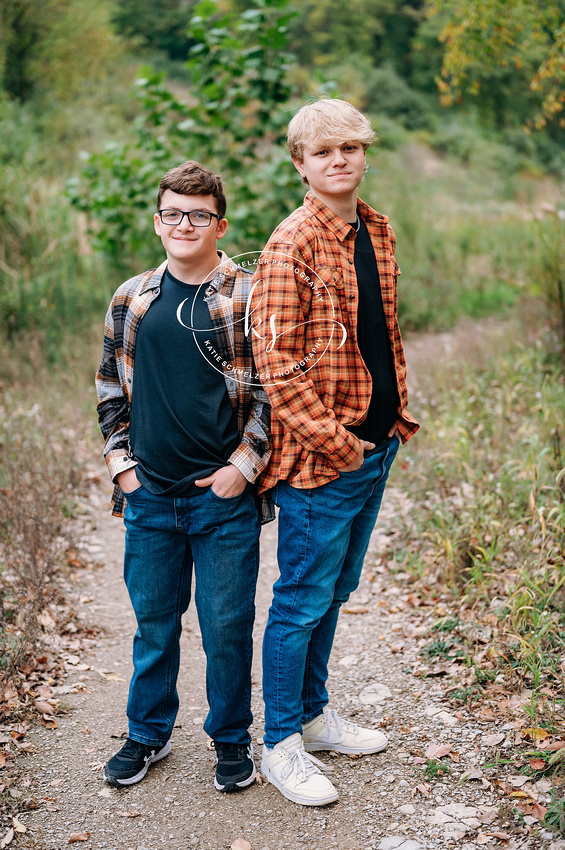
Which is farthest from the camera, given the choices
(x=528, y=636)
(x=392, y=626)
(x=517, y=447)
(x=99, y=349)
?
(x=99, y=349)

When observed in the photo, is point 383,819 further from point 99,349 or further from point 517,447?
point 99,349

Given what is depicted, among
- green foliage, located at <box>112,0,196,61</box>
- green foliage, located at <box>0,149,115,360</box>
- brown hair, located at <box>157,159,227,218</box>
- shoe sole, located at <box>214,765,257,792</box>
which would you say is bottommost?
shoe sole, located at <box>214,765,257,792</box>

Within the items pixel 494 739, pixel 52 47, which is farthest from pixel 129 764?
pixel 52 47

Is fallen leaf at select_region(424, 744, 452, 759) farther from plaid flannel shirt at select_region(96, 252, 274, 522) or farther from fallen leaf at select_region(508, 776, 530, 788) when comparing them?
plaid flannel shirt at select_region(96, 252, 274, 522)

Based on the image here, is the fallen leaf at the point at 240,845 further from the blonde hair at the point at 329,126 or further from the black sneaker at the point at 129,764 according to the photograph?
the blonde hair at the point at 329,126

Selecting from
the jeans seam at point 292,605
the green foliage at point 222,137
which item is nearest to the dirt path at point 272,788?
the jeans seam at point 292,605

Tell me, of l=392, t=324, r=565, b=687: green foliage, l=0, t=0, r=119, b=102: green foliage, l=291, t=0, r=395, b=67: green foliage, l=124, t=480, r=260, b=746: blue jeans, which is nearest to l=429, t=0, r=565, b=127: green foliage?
l=392, t=324, r=565, b=687: green foliage

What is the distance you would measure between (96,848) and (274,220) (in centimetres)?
628

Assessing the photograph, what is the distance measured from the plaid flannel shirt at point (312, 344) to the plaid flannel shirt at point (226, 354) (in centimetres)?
11

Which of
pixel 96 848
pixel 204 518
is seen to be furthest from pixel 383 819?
pixel 204 518

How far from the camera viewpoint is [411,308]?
9.65m

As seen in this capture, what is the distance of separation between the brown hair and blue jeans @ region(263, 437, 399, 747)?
3.45 feet

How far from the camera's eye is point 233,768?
8.87 feet

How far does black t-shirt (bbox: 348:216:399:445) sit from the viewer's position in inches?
96.7
